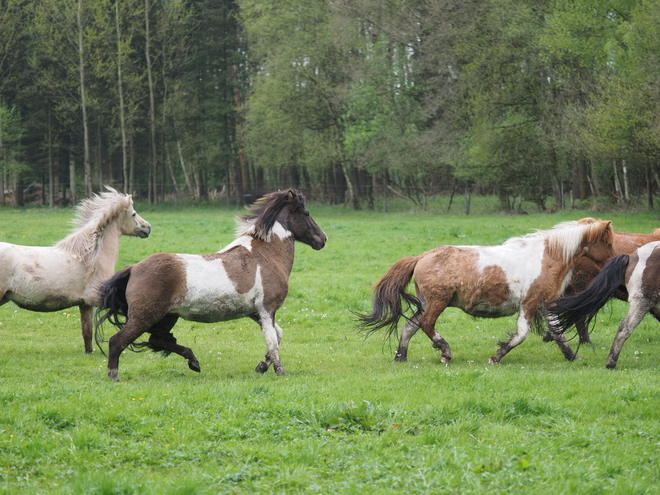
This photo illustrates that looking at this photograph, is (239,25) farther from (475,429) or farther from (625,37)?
(475,429)

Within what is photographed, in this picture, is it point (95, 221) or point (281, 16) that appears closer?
point (95, 221)

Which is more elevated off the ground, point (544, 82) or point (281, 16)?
point (281, 16)

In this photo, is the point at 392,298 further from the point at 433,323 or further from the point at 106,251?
the point at 106,251

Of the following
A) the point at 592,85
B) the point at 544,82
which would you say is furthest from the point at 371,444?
the point at 544,82

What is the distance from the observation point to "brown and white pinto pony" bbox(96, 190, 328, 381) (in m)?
8.31

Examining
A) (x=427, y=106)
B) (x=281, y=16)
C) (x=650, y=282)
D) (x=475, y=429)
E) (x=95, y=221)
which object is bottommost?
(x=475, y=429)

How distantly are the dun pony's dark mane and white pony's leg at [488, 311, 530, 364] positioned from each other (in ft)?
10.1

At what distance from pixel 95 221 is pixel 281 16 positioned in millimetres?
36390

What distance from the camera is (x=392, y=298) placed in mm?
9891

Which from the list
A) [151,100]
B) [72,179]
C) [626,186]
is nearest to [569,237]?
[626,186]

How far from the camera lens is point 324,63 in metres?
44.5

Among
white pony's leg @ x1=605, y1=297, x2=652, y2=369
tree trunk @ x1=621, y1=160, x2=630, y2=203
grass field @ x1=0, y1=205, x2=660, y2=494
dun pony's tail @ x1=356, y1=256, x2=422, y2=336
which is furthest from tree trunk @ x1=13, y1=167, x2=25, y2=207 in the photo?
white pony's leg @ x1=605, y1=297, x2=652, y2=369

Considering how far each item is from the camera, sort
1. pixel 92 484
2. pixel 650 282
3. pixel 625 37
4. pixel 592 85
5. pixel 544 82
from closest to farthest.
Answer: pixel 92 484
pixel 650 282
pixel 625 37
pixel 592 85
pixel 544 82

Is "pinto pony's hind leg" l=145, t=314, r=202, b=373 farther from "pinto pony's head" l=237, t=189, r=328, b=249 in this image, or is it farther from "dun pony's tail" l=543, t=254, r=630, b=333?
"dun pony's tail" l=543, t=254, r=630, b=333
